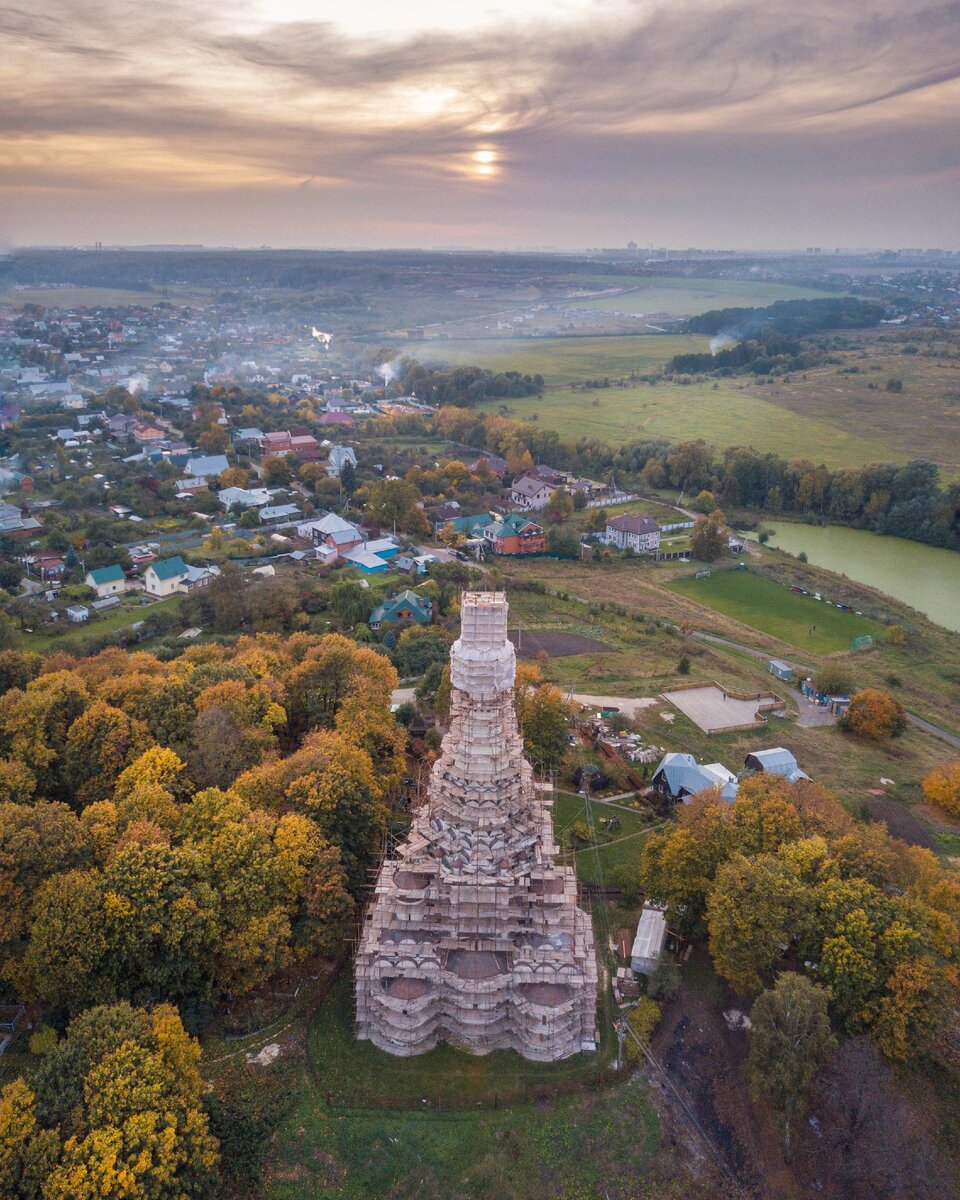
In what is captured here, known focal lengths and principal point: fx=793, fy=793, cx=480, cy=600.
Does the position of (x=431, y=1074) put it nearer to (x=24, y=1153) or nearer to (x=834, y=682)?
(x=24, y=1153)

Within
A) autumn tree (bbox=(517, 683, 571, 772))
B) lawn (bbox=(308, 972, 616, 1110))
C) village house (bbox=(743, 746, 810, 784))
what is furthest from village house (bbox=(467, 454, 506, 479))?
lawn (bbox=(308, 972, 616, 1110))

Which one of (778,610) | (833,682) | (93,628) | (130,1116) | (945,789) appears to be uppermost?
(130,1116)

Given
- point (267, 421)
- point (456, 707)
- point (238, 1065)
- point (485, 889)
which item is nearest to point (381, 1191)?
point (238, 1065)

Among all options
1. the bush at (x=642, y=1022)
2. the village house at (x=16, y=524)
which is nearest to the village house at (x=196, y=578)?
the village house at (x=16, y=524)

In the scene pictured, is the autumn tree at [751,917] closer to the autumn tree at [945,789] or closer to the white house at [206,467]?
the autumn tree at [945,789]

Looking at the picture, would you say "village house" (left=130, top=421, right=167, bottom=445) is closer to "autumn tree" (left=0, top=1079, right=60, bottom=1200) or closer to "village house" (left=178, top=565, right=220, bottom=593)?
"village house" (left=178, top=565, right=220, bottom=593)

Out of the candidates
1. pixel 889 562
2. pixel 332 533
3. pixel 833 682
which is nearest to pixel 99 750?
pixel 833 682
